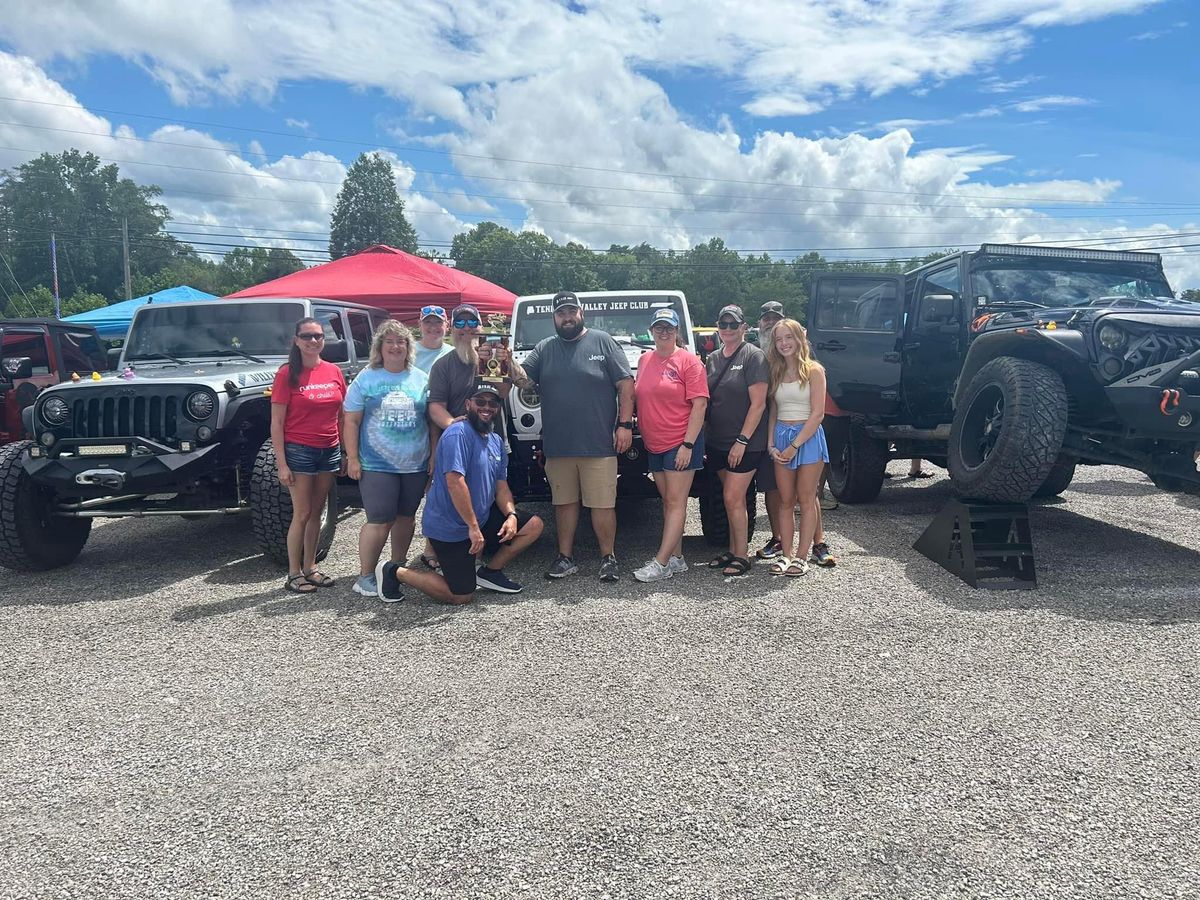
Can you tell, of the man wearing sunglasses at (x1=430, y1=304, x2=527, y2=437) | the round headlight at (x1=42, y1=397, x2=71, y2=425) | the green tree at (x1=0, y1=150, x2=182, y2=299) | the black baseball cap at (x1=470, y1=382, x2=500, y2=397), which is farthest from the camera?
the green tree at (x1=0, y1=150, x2=182, y2=299)

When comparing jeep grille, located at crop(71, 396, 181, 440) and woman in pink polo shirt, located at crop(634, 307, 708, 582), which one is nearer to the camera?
woman in pink polo shirt, located at crop(634, 307, 708, 582)

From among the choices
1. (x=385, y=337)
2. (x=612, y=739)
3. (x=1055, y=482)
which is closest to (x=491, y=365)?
(x=385, y=337)

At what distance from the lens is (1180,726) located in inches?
123

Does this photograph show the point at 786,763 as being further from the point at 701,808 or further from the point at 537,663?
the point at 537,663

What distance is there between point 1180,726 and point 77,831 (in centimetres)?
405

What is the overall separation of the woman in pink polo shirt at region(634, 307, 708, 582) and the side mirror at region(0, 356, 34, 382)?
6.88 m

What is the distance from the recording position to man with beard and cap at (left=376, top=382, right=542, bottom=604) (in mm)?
4496

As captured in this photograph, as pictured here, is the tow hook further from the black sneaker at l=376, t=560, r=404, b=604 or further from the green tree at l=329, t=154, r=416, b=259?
the green tree at l=329, t=154, r=416, b=259

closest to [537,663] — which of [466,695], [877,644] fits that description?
[466,695]

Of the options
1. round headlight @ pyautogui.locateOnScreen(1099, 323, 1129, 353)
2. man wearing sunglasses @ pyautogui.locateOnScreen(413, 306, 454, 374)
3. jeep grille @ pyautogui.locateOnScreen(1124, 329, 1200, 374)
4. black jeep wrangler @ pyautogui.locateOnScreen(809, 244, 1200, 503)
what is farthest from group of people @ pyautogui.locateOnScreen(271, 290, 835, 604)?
jeep grille @ pyautogui.locateOnScreen(1124, 329, 1200, 374)

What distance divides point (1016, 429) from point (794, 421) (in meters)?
1.31

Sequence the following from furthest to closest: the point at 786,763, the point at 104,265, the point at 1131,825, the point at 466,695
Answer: the point at 104,265, the point at 466,695, the point at 786,763, the point at 1131,825

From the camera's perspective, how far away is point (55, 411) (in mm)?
5352

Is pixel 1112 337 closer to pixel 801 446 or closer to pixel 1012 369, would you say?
pixel 1012 369
